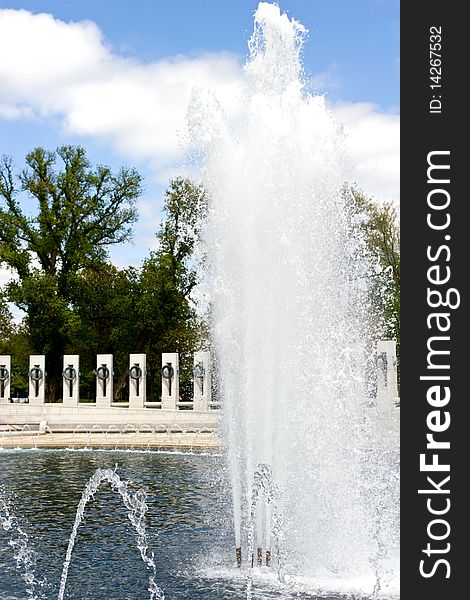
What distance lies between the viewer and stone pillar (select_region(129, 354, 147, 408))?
31203mm

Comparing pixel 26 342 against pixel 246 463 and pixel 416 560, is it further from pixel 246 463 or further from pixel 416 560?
pixel 416 560

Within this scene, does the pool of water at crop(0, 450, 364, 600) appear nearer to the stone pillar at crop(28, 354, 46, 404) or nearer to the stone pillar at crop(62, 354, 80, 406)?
the stone pillar at crop(62, 354, 80, 406)

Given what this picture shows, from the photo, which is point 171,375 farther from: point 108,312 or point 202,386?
point 108,312

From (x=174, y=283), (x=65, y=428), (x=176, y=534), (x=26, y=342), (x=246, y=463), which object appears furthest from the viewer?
(x=26, y=342)

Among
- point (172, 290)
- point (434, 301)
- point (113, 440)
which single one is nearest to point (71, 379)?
point (113, 440)

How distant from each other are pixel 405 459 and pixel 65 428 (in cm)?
2557

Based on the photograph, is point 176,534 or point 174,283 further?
point 174,283

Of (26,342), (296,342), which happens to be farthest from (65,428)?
(296,342)

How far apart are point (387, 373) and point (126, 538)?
19.5 m

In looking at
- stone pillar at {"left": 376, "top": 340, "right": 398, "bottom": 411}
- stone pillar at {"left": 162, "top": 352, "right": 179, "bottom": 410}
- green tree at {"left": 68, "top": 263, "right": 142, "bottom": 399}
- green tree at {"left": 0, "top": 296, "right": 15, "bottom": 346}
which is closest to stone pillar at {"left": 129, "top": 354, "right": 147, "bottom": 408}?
stone pillar at {"left": 162, "top": 352, "right": 179, "bottom": 410}

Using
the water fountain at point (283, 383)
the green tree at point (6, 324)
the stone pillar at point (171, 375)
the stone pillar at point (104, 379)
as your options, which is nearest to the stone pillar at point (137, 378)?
the stone pillar at point (104, 379)

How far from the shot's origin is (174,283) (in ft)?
141

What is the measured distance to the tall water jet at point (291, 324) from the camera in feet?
32.7

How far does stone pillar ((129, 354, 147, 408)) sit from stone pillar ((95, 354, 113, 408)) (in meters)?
0.79
